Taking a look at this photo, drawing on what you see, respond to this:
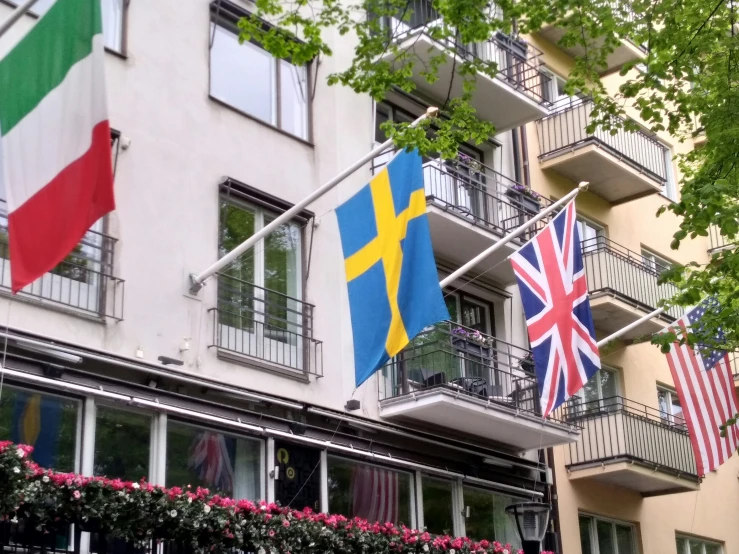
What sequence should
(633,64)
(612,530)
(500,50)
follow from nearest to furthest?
(633,64), (612,530), (500,50)

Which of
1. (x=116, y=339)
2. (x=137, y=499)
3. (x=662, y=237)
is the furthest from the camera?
(x=662, y=237)

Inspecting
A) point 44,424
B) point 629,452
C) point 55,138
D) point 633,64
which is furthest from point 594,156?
point 55,138

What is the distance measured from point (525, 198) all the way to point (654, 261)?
640 centimetres

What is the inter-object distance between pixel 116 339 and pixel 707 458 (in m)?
9.56

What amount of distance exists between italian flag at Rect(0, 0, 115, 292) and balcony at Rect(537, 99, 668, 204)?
15.4 meters

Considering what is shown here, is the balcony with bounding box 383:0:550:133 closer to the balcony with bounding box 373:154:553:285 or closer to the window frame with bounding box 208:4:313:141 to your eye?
the balcony with bounding box 373:154:553:285

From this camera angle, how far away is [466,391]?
19.4 metres

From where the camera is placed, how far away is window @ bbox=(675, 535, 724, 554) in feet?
84.1

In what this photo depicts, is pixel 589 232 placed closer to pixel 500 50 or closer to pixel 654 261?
pixel 654 261

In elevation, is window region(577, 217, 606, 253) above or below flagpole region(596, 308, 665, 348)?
above

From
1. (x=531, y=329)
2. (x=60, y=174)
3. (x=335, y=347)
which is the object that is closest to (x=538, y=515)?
(x=531, y=329)

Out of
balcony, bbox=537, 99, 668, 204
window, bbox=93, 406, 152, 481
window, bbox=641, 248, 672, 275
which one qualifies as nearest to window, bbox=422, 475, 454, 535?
window, bbox=93, 406, 152, 481

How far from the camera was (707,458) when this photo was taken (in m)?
19.5

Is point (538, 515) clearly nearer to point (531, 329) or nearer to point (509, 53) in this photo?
point (531, 329)
